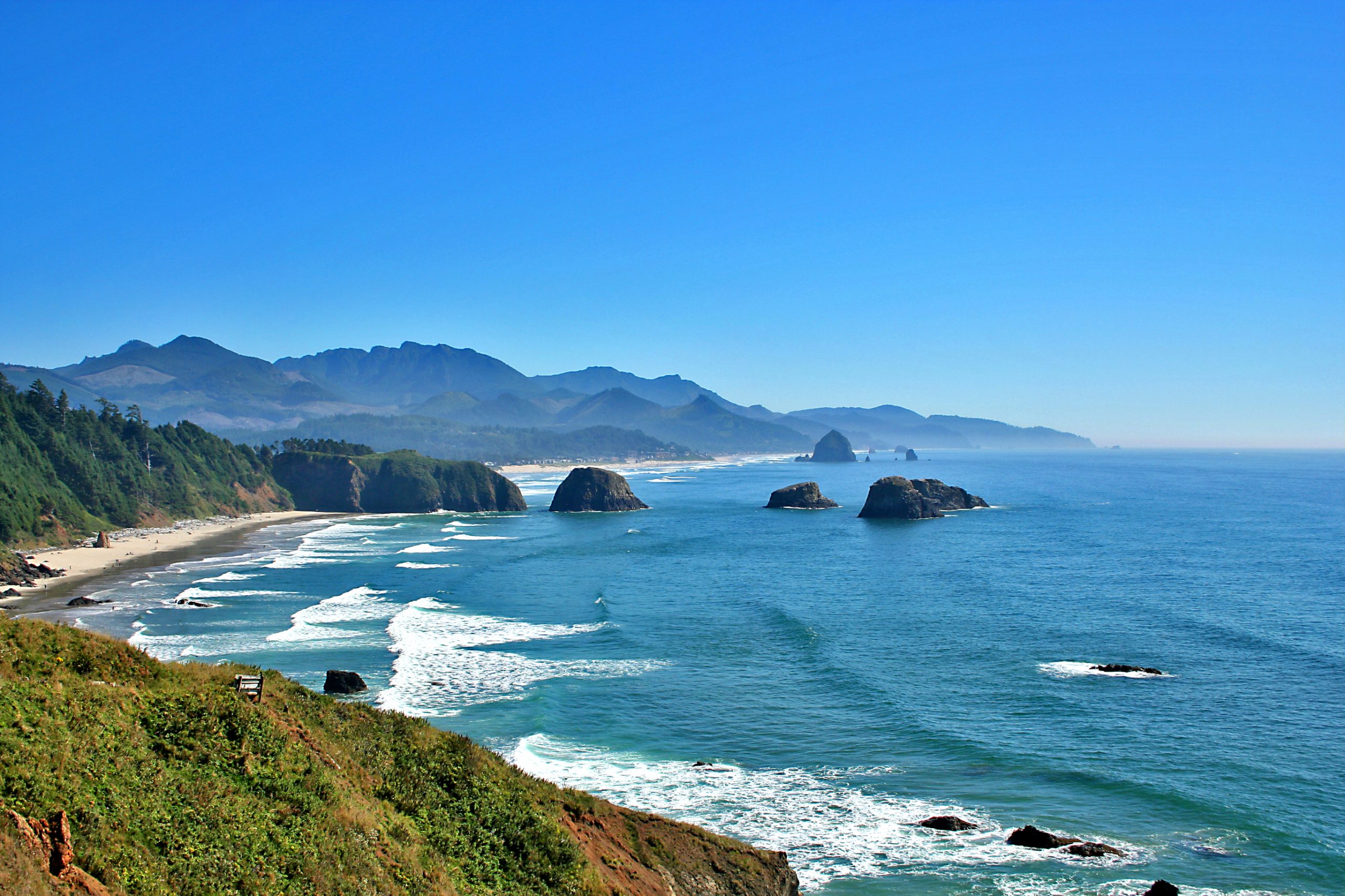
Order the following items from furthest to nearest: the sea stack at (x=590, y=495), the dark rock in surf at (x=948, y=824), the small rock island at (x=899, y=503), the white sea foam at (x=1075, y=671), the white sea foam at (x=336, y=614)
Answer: the sea stack at (x=590, y=495) < the small rock island at (x=899, y=503) < the white sea foam at (x=336, y=614) < the white sea foam at (x=1075, y=671) < the dark rock in surf at (x=948, y=824)

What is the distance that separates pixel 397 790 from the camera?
794 inches

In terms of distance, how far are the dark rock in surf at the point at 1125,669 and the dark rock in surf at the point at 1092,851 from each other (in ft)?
70.9

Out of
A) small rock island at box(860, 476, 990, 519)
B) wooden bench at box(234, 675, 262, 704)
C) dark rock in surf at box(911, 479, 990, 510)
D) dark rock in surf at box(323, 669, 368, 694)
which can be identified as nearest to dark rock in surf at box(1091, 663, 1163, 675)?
dark rock in surf at box(323, 669, 368, 694)

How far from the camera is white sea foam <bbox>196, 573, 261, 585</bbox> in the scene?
7706cm

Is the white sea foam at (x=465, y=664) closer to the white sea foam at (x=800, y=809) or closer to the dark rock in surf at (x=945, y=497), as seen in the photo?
the white sea foam at (x=800, y=809)

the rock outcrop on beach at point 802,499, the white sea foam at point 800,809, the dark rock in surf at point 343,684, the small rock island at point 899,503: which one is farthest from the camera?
the rock outcrop on beach at point 802,499

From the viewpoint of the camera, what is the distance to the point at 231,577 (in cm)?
7900

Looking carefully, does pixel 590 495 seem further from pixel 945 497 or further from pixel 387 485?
pixel 945 497

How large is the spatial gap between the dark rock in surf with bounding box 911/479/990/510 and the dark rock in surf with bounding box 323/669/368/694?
114 meters

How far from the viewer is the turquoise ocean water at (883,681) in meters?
28.3

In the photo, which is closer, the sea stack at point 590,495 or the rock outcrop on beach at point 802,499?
the rock outcrop on beach at point 802,499

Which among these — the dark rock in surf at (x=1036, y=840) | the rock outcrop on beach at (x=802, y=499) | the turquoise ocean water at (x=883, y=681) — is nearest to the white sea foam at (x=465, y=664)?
→ the turquoise ocean water at (x=883, y=681)

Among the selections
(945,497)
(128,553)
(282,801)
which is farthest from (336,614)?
(945,497)

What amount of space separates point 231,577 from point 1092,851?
2953 inches
